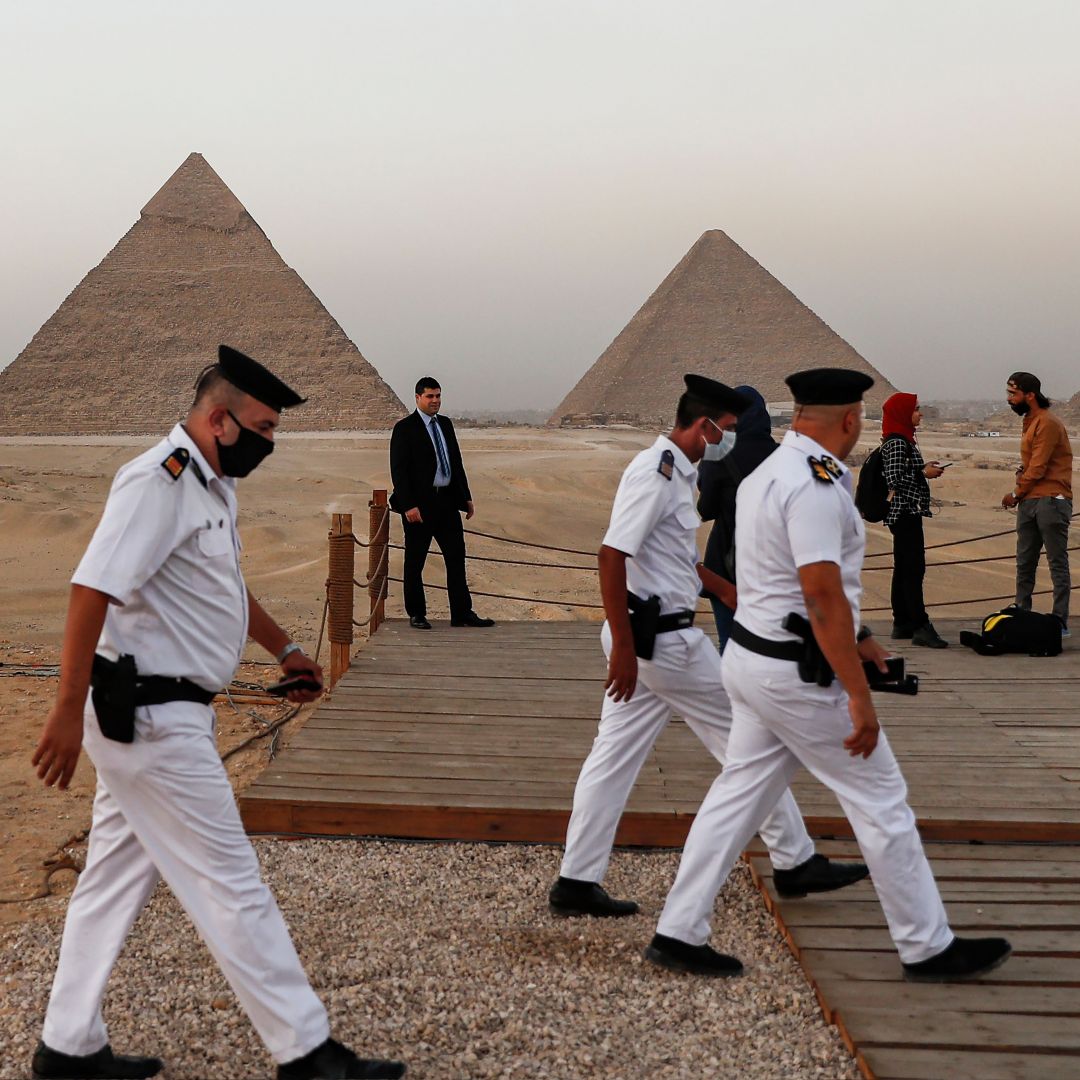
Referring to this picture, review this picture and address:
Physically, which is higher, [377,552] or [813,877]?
[813,877]

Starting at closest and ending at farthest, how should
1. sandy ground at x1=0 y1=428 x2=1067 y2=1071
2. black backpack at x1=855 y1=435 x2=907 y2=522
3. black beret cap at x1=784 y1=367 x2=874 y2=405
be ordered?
black beret cap at x1=784 y1=367 x2=874 y2=405 → sandy ground at x1=0 y1=428 x2=1067 y2=1071 → black backpack at x1=855 y1=435 x2=907 y2=522

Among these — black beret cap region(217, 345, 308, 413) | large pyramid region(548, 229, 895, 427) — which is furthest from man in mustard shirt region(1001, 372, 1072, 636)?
large pyramid region(548, 229, 895, 427)

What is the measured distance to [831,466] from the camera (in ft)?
8.64

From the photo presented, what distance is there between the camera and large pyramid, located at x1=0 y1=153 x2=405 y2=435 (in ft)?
401

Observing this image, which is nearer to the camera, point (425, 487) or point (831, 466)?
point (831, 466)

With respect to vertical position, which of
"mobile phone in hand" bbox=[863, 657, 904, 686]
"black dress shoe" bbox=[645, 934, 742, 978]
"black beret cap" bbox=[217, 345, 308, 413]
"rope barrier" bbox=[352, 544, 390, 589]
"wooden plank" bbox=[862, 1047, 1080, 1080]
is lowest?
"rope barrier" bbox=[352, 544, 390, 589]

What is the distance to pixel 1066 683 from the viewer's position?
5.69 meters

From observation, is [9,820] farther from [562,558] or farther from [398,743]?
[562,558]

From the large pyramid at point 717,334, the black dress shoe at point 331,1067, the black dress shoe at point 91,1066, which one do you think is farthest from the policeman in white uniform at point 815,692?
the large pyramid at point 717,334

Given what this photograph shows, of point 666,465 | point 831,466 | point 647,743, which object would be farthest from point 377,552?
point 831,466

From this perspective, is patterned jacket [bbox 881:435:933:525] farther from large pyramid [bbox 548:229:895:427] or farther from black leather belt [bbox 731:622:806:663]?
large pyramid [bbox 548:229:895:427]

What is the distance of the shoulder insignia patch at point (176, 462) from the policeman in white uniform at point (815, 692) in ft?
3.87

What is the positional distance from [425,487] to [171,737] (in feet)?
14.7

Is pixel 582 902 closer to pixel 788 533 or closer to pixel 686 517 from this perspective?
pixel 686 517
